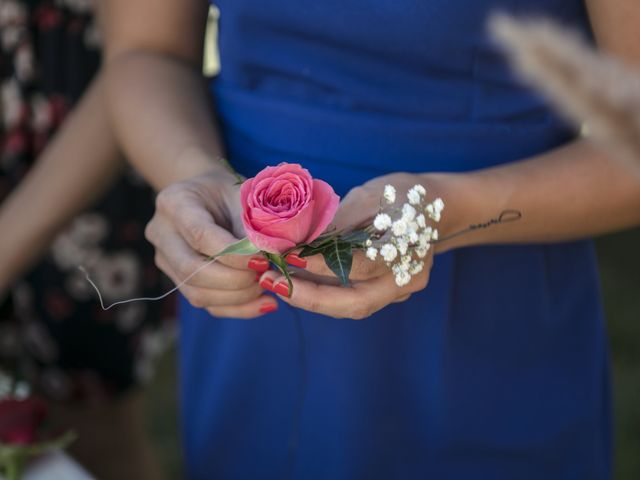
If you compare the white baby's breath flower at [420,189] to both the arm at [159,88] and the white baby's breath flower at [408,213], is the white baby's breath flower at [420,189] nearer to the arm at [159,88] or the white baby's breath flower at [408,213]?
the white baby's breath flower at [408,213]

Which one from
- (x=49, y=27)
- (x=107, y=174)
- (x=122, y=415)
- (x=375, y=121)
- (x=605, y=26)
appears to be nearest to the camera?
(x=605, y=26)

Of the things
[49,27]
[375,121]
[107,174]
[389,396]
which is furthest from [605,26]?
[49,27]

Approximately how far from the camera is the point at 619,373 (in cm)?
303

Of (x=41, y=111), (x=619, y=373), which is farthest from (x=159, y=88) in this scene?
(x=619, y=373)

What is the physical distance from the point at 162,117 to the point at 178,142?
8cm

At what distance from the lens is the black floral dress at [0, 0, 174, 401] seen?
1.72m

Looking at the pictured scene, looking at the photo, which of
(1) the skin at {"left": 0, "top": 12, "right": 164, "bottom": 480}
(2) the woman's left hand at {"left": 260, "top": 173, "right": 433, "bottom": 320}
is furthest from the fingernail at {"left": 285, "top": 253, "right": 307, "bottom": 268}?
(1) the skin at {"left": 0, "top": 12, "right": 164, "bottom": 480}

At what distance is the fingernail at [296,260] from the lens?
87 cm

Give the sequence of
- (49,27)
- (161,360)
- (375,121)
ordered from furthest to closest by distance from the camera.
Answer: (161,360) → (49,27) → (375,121)

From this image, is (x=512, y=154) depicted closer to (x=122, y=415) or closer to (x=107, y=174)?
(x=107, y=174)

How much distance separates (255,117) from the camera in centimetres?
119

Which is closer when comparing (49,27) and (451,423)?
(451,423)

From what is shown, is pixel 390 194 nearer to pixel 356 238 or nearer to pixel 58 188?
pixel 356 238

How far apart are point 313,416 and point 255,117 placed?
0.47 m
